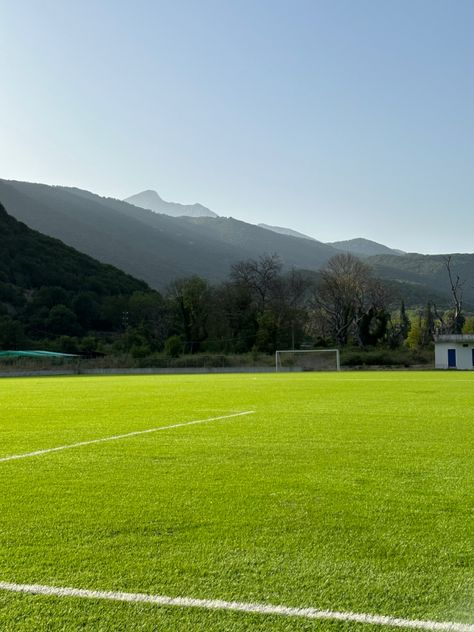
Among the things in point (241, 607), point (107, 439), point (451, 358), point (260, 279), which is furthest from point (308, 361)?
point (241, 607)

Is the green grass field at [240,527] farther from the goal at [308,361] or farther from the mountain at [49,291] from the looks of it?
the mountain at [49,291]

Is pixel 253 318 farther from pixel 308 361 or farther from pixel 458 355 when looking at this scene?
pixel 458 355

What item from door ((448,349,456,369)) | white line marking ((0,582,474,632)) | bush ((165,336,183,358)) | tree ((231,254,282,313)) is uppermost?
tree ((231,254,282,313))

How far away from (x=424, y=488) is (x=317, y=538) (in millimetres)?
1734

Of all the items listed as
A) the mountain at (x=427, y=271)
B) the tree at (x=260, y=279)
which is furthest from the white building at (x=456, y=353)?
the mountain at (x=427, y=271)

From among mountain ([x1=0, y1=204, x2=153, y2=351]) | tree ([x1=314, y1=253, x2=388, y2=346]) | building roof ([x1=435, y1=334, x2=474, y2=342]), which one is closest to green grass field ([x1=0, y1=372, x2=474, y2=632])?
building roof ([x1=435, y1=334, x2=474, y2=342])

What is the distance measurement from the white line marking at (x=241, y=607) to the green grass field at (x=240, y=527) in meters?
0.05

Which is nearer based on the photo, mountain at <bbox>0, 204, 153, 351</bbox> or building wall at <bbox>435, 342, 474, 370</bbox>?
building wall at <bbox>435, 342, 474, 370</bbox>

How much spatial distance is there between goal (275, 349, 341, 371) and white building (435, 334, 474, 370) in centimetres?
896

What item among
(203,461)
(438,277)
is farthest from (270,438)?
(438,277)

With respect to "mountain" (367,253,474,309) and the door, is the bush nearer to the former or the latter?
the door

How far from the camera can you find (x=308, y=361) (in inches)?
2130

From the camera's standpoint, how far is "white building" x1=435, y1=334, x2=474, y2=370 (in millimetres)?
55188

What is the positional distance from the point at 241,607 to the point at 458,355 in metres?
55.7
